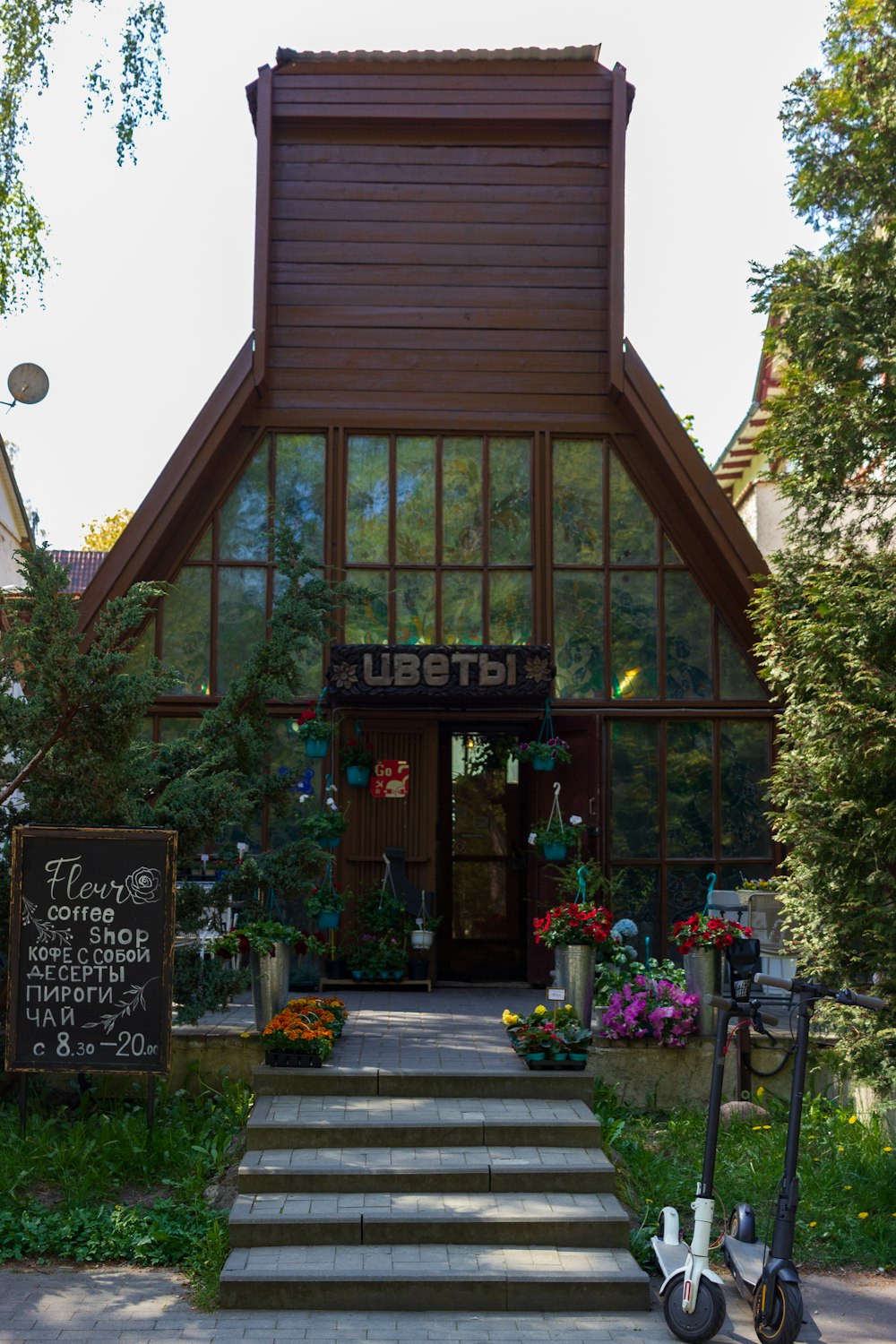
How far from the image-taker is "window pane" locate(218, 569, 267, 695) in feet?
41.1

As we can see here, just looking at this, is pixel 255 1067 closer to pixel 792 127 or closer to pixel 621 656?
pixel 621 656

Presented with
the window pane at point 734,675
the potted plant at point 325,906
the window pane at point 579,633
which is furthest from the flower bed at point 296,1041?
the window pane at point 734,675

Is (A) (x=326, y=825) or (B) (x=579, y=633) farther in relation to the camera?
(B) (x=579, y=633)

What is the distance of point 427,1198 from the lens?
23.1 feet

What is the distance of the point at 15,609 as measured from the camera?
812 cm

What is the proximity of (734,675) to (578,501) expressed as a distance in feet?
7.01

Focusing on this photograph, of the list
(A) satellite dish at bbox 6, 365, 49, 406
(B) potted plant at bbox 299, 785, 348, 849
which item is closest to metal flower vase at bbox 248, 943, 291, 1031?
(B) potted plant at bbox 299, 785, 348, 849

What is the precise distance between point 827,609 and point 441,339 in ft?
16.3

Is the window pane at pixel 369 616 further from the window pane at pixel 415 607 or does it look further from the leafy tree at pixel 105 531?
the leafy tree at pixel 105 531

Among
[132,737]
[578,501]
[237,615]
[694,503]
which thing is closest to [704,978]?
[132,737]

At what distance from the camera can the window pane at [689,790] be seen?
1248 centimetres

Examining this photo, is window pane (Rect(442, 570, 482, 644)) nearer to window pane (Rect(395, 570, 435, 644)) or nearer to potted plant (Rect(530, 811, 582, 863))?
window pane (Rect(395, 570, 435, 644))

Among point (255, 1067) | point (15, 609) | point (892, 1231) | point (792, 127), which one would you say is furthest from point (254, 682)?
point (792, 127)

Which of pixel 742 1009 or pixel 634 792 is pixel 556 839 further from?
pixel 742 1009
